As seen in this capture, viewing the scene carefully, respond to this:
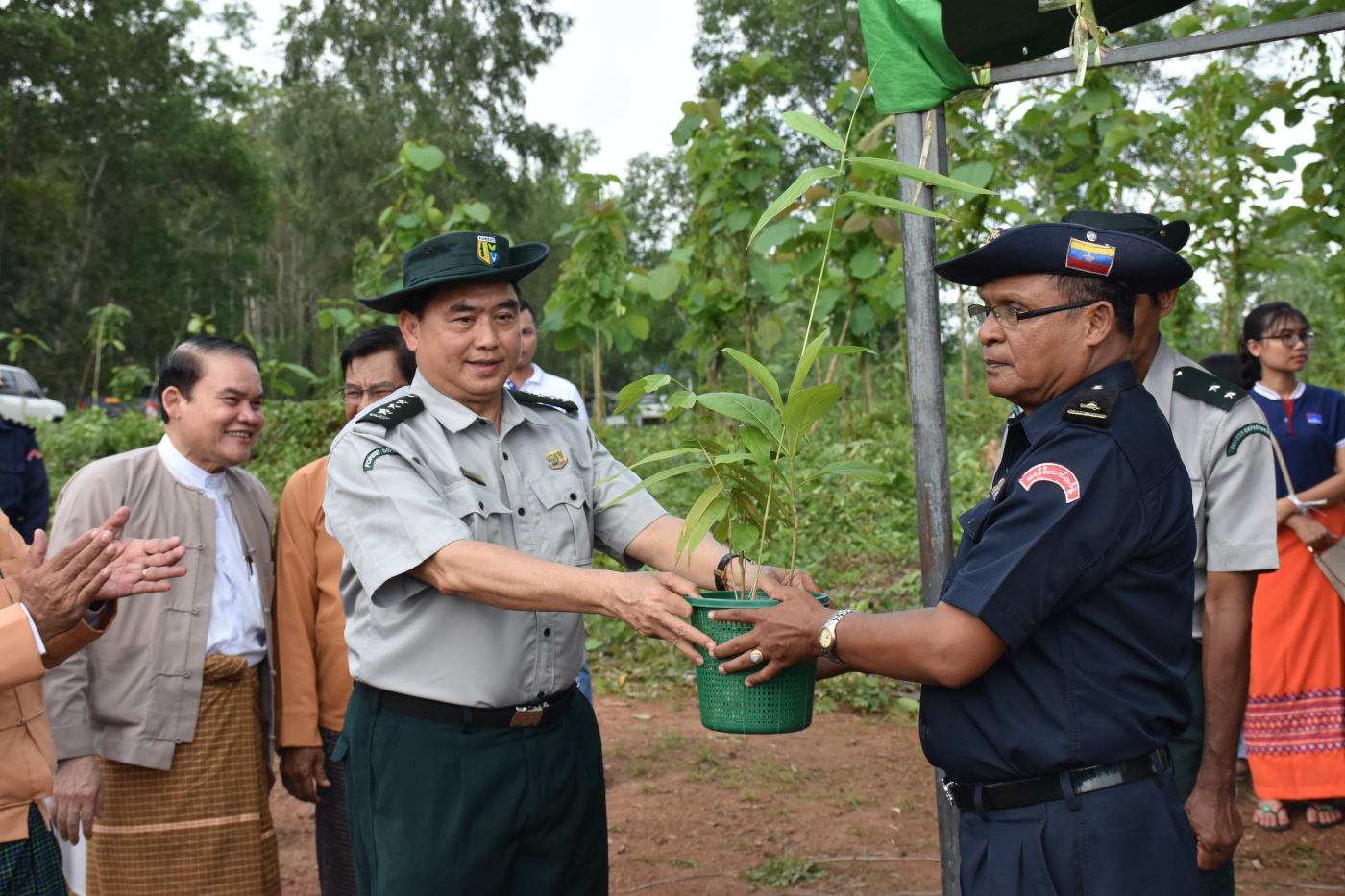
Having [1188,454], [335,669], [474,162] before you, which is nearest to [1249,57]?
[474,162]

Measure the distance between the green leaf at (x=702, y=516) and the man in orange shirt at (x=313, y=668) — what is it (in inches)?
56.0

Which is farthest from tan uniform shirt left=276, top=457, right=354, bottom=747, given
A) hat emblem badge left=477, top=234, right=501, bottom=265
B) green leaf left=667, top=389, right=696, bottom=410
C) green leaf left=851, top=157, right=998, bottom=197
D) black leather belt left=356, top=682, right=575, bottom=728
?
green leaf left=851, top=157, right=998, bottom=197

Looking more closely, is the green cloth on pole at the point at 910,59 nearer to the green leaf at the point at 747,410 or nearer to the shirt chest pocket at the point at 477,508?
the green leaf at the point at 747,410

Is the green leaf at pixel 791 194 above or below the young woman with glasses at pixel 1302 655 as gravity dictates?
above

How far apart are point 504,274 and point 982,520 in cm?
121

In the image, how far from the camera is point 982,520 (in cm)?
188

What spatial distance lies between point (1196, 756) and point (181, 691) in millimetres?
2713

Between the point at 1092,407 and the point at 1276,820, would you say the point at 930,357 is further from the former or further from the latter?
the point at 1276,820

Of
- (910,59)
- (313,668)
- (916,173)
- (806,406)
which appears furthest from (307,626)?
(910,59)

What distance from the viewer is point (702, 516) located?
7.08 ft

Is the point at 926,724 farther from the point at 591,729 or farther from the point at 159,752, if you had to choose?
the point at 159,752

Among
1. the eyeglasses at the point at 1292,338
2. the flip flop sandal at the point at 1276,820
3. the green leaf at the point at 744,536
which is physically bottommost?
the flip flop sandal at the point at 1276,820

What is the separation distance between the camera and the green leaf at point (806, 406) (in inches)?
80.8

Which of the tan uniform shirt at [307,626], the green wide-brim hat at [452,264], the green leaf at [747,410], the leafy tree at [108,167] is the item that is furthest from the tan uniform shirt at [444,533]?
the leafy tree at [108,167]
